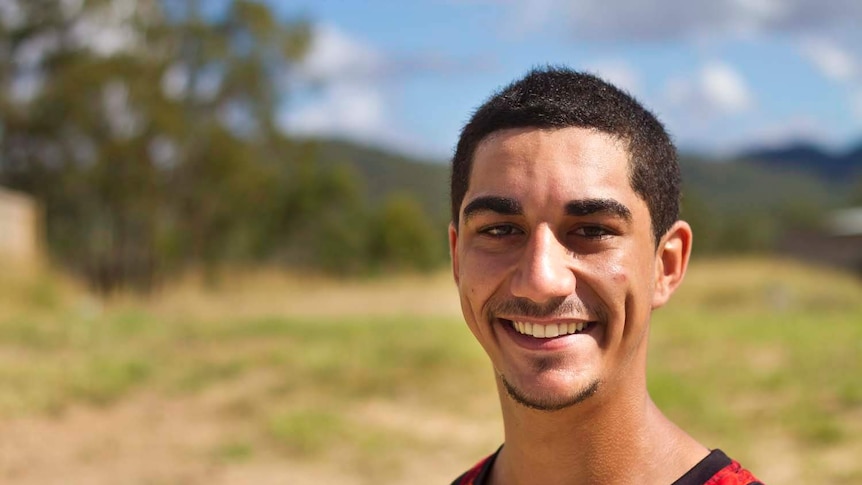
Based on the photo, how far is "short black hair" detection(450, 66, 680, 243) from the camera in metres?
1.34

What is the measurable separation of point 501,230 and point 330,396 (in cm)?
561

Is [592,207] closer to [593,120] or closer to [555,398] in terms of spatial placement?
[593,120]

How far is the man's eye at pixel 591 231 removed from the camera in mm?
1323

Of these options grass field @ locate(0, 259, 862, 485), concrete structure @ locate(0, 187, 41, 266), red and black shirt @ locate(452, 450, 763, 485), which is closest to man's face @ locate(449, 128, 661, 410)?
red and black shirt @ locate(452, 450, 763, 485)

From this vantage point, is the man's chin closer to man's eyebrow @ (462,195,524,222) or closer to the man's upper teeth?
the man's upper teeth

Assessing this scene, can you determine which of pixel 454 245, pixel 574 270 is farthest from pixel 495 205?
pixel 454 245

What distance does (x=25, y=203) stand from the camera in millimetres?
12875

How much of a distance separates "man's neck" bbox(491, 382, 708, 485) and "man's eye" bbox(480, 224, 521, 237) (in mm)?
272

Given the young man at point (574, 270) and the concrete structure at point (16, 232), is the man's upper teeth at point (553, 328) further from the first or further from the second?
the concrete structure at point (16, 232)

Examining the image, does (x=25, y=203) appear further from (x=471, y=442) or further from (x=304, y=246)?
(x=304, y=246)

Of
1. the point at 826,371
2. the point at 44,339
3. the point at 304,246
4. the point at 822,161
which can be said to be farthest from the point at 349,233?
the point at 822,161

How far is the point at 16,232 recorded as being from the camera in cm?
1241

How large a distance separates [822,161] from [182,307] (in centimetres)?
16998

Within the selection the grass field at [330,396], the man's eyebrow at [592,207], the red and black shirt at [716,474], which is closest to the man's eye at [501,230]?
the man's eyebrow at [592,207]
